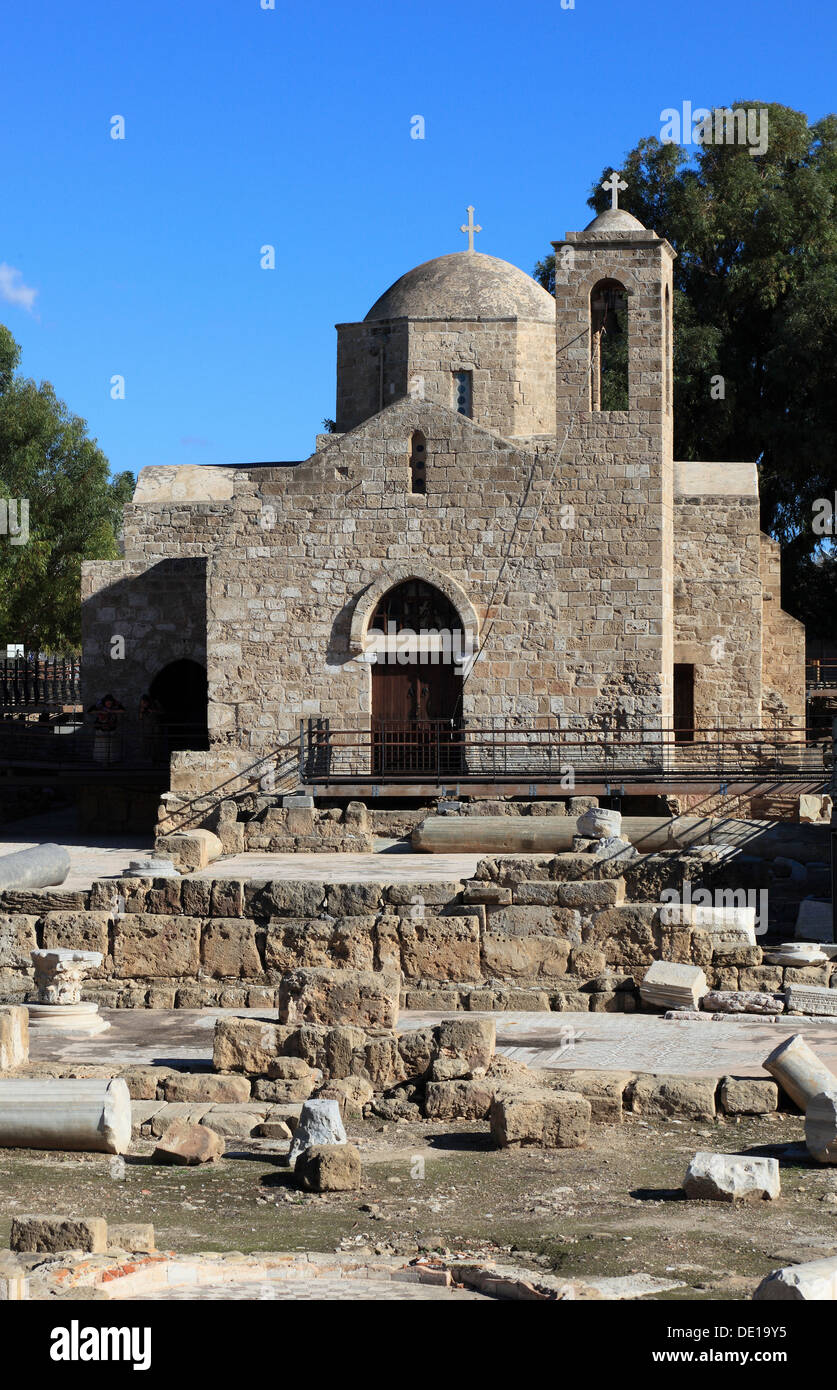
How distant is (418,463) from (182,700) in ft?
18.6

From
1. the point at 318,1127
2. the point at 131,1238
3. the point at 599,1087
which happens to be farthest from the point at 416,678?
the point at 131,1238

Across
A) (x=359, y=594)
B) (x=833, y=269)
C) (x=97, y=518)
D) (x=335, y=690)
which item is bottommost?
(x=335, y=690)

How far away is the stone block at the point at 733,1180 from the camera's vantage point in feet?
22.8

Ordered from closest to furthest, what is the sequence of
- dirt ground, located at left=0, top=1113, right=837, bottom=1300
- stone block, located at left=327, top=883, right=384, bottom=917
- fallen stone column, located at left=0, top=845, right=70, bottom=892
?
dirt ground, located at left=0, top=1113, right=837, bottom=1300, stone block, located at left=327, top=883, right=384, bottom=917, fallen stone column, located at left=0, top=845, right=70, bottom=892

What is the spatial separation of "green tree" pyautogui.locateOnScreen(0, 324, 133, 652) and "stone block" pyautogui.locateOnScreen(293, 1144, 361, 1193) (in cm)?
2807

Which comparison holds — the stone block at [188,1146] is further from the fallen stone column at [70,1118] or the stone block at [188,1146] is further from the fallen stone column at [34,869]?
the fallen stone column at [34,869]

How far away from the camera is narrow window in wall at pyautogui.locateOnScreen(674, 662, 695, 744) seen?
2312 cm

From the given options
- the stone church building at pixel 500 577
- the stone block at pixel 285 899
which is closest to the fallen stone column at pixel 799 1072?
the stone block at pixel 285 899

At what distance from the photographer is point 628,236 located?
69.9 feet

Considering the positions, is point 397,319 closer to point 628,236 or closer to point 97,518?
point 628,236

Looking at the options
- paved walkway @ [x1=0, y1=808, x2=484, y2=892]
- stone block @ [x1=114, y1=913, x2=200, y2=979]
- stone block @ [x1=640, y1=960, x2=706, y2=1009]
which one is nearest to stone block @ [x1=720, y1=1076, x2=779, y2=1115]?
stone block @ [x1=640, y1=960, x2=706, y2=1009]

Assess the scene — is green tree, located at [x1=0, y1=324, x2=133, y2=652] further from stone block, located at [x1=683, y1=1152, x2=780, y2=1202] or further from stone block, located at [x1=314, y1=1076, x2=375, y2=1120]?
stone block, located at [x1=683, y1=1152, x2=780, y2=1202]
